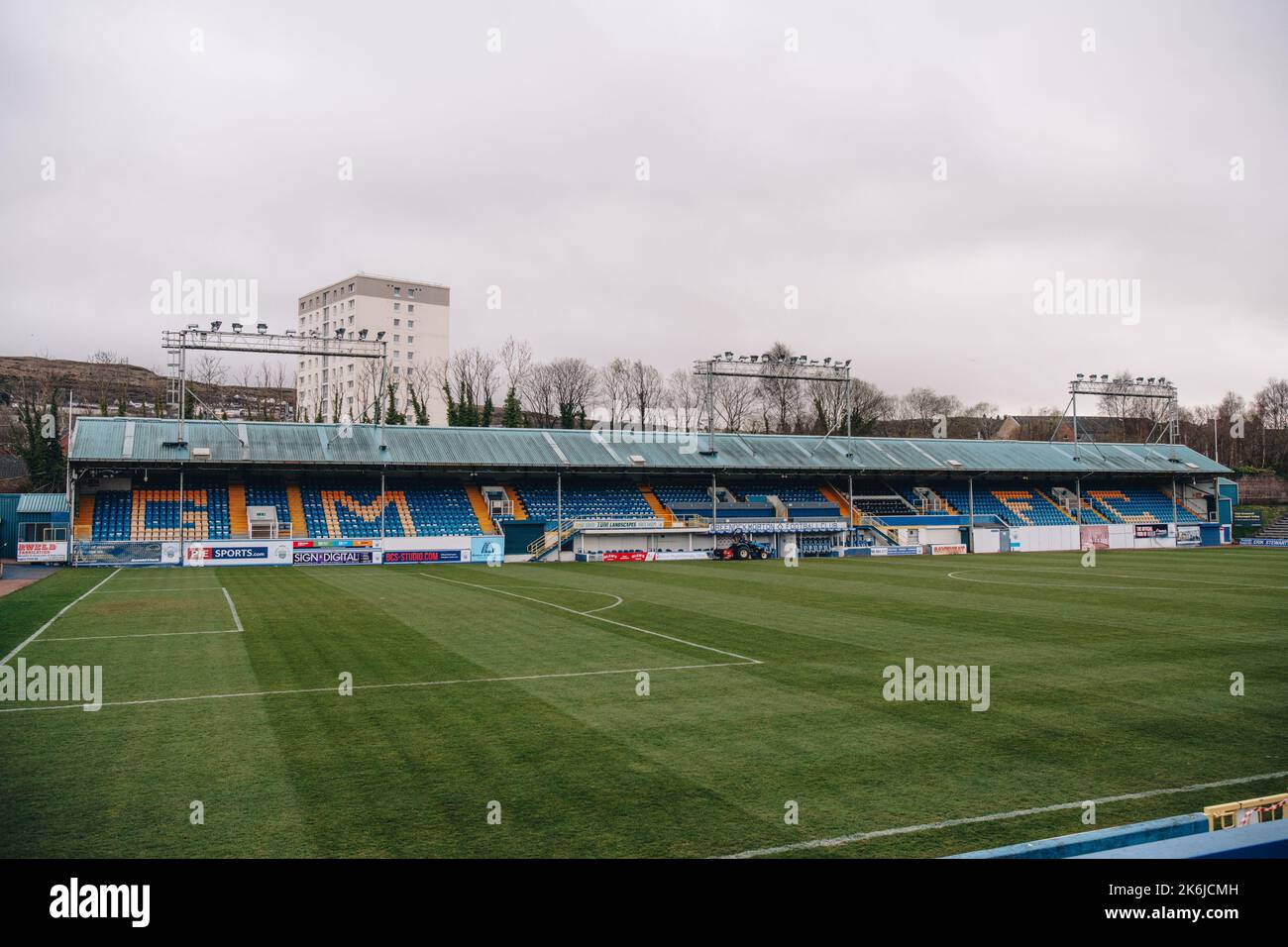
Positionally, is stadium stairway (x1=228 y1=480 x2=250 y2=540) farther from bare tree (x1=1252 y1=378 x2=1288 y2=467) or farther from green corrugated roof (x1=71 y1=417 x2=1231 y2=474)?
bare tree (x1=1252 y1=378 x2=1288 y2=467)

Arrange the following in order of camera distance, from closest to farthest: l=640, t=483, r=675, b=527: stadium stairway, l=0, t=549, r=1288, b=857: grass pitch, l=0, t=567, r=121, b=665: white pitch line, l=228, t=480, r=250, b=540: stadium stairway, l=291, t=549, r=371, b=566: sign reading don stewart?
l=0, t=549, r=1288, b=857: grass pitch → l=0, t=567, r=121, b=665: white pitch line → l=291, t=549, r=371, b=566: sign reading don stewart → l=228, t=480, r=250, b=540: stadium stairway → l=640, t=483, r=675, b=527: stadium stairway

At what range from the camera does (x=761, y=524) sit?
55.3 meters

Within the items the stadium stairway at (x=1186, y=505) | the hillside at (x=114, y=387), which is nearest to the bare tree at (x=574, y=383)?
the hillside at (x=114, y=387)

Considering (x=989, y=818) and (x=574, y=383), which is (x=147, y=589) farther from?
(x=574, y=383)

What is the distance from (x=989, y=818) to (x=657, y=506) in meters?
49.1

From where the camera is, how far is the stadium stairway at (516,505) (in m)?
54.0

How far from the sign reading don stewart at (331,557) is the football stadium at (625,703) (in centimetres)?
17

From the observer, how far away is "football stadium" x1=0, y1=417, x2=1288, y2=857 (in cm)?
829

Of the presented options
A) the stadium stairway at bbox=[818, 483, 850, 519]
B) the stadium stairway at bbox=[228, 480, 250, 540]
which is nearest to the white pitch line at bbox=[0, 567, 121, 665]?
the stadium stairway at bbox=[228, 480, 250, 540]

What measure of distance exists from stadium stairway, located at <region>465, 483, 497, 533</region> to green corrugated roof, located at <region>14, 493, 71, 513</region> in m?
21.1

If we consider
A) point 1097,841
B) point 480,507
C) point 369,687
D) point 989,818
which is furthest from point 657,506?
point 1097,841

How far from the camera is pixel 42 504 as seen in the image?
46.7 metres
